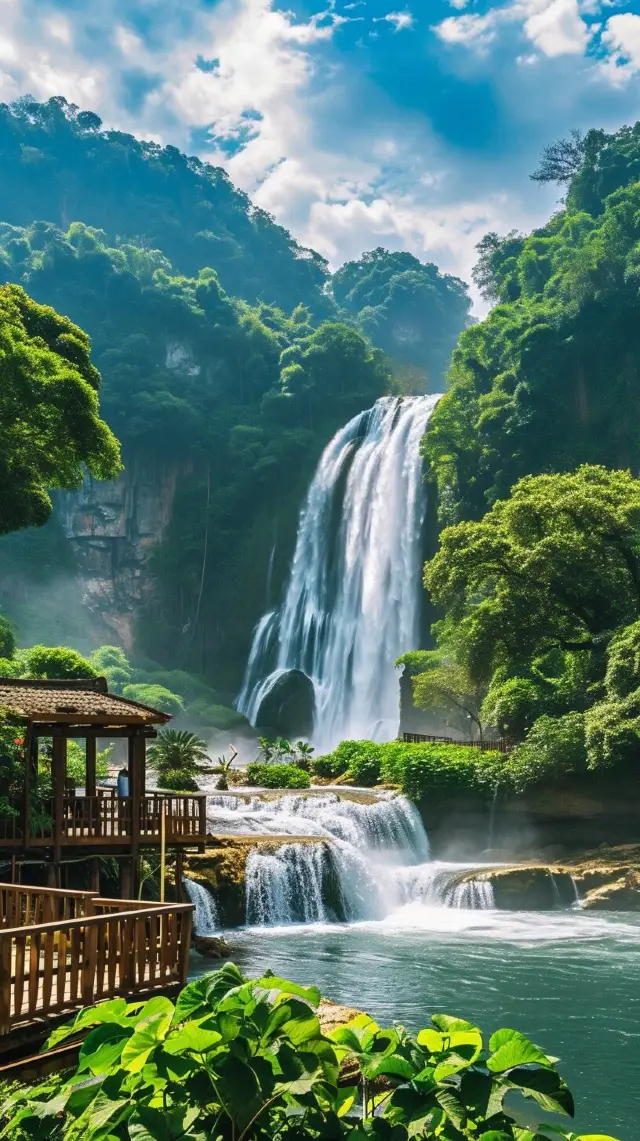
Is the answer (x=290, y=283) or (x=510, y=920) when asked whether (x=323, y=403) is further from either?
(x=510, y=920)

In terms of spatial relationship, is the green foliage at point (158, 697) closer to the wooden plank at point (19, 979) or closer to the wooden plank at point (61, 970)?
the wooden plank at point (61, 970)

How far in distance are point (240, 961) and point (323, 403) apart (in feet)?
169

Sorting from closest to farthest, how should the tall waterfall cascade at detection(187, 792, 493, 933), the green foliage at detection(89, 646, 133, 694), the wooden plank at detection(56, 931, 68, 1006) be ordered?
the wooden plank at detection(56, 931, 68, 1006) < the tall waterfall cascade at detection(187, 792, 493, 933) < the green foliage at detection(89, 646, 133, 694)

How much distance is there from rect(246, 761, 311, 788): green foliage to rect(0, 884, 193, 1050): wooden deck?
22524 millimetres

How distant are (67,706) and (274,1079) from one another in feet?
45.8

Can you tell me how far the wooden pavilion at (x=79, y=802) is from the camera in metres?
16.3

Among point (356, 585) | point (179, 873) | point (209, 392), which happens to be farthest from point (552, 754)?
point (209, 392)

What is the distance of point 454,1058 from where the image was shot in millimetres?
3219

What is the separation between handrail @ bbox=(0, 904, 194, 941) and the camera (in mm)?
7574

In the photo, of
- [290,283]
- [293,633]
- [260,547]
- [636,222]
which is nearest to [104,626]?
[260,547]

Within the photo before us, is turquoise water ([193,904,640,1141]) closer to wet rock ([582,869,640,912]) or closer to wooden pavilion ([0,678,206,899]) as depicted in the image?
wet rock ([582,869,640,912])

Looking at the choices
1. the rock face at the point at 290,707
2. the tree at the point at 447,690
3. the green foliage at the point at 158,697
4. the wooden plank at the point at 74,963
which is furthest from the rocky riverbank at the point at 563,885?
the green foliage at the point at 158,697

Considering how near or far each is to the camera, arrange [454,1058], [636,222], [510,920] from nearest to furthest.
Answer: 1. [454,1058]
2. [510,920]
3. [636,222]

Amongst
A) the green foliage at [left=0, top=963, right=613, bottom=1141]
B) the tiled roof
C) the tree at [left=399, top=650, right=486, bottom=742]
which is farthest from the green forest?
the green foliage at [left=0, top=963, right=613, bottom=1141]
